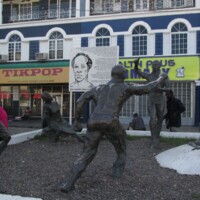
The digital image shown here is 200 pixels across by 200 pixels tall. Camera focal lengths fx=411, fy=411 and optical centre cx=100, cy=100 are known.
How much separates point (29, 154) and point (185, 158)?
3.31m

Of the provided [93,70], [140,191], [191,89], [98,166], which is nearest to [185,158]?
[98,166]

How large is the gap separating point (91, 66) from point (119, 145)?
8680mm

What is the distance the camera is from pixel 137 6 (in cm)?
2577

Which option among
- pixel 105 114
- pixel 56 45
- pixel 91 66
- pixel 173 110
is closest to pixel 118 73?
pixel 105 114

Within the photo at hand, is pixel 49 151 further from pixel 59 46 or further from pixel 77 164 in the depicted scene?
pixel 59 46

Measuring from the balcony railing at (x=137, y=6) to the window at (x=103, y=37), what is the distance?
4.30 feet

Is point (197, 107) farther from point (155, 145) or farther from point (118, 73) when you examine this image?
point (118, 73)

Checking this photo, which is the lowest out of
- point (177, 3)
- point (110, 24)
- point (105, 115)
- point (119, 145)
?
point (119, 145)

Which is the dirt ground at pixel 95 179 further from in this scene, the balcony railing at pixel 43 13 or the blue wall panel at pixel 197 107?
the balcony railing at pixel 43 13

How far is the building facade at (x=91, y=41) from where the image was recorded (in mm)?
23922

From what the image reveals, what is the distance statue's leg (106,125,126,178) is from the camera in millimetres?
5580

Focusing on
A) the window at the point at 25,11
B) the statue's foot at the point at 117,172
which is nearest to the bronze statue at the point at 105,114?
the statue's foot at the point at 117,172

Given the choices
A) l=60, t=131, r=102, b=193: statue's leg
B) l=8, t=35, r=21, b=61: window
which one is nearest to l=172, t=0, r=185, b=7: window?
l=8, t=35, r=21, b=61: window

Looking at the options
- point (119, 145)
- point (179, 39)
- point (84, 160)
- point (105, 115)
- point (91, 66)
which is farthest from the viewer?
point (179, 39)
